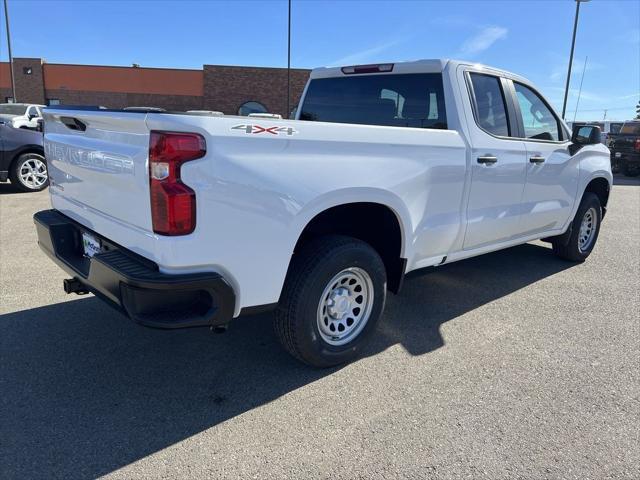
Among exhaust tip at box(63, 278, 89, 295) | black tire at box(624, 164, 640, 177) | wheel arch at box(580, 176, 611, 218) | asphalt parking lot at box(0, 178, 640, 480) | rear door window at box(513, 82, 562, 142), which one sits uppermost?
rear door window at box(513, 82, 562, 142)

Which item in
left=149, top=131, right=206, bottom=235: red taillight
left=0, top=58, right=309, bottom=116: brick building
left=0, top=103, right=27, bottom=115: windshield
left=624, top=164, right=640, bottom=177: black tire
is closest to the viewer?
left=149, top=131, right=206, bottom=235: red taillight

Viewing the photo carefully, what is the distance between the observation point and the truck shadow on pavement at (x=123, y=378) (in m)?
2.44

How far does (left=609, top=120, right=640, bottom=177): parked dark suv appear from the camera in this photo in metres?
18.8

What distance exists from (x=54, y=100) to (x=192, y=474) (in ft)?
124

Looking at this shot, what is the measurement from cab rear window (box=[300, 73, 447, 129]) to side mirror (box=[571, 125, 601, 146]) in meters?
2.13

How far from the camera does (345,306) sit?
3.27m

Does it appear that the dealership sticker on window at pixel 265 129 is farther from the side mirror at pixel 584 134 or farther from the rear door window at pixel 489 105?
Result: the side mirror at pixel 584 134

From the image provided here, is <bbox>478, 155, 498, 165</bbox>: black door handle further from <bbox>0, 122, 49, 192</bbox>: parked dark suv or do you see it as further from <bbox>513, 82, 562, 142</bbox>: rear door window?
<bbox>0, 122, 49, 192</bbox>: parked dark suv

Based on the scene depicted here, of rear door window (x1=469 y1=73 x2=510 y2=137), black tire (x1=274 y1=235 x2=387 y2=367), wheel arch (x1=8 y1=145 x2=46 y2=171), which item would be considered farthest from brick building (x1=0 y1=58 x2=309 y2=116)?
black tire (x1=274 y1=235 x2=387 y2=367)

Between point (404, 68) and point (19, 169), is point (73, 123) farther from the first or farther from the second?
point (19, 169)

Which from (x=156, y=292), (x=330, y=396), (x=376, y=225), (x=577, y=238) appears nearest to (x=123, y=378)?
(x=156, y=292)

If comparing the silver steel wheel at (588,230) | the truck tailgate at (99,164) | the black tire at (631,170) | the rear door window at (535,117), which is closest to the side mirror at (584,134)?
the rear door window at (535,117)

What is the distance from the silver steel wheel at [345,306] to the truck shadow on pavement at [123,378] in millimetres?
285

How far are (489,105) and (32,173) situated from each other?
8882mm
